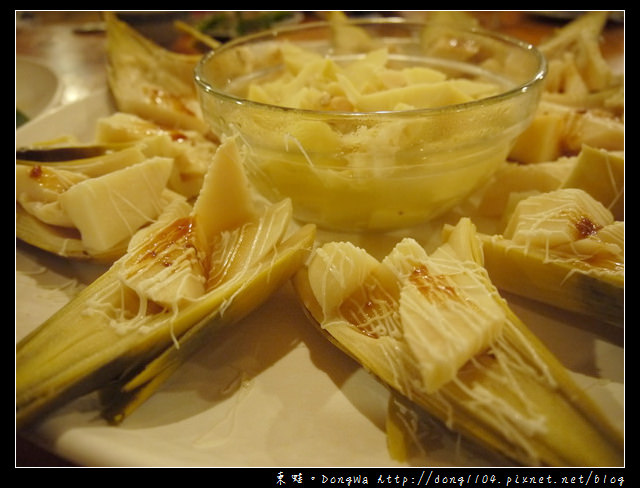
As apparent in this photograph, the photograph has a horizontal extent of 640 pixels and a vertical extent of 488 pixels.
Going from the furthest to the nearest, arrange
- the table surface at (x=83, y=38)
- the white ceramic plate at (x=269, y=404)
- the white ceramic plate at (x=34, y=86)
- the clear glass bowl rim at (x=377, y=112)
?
the table surface at (x=83, y=38) < the white ceramic plate at (x=34, y=86) < the clear glass bowl rim at (x=377, y=112) < the white ceramic plate at (x=269, y=404)

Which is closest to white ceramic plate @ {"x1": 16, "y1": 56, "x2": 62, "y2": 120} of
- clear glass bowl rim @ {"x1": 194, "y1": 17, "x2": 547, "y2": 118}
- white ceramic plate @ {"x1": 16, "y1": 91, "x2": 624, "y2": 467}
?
clear glass bowl rim @ {"x1": 194, "y1": 17, "x2": 547, "y2": 118}

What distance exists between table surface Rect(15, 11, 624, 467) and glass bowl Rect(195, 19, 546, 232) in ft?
2.39

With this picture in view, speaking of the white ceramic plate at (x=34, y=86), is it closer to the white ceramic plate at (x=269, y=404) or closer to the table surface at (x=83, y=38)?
the table surface at (x=83, y=38)

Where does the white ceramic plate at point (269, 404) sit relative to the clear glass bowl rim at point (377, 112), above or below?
below

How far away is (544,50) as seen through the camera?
4.95ft

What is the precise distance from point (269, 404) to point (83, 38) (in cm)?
282

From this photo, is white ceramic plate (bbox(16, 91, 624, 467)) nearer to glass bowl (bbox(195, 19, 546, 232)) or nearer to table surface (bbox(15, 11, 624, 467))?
glass bowl (bbox(195, 19, 546, 232))

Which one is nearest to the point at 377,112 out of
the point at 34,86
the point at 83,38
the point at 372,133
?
the point at 372,133

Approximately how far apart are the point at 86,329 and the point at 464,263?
0.47m

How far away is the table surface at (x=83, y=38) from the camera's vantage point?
2.02 meters

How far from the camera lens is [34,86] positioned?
1806mm

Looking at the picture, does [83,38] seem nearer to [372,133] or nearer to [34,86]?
[34,86]

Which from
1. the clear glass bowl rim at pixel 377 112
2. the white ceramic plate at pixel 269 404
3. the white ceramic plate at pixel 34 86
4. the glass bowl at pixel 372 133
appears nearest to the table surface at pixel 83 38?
the white ceramic plate at pixel 34 86

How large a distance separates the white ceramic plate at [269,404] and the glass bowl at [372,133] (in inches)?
8.0
